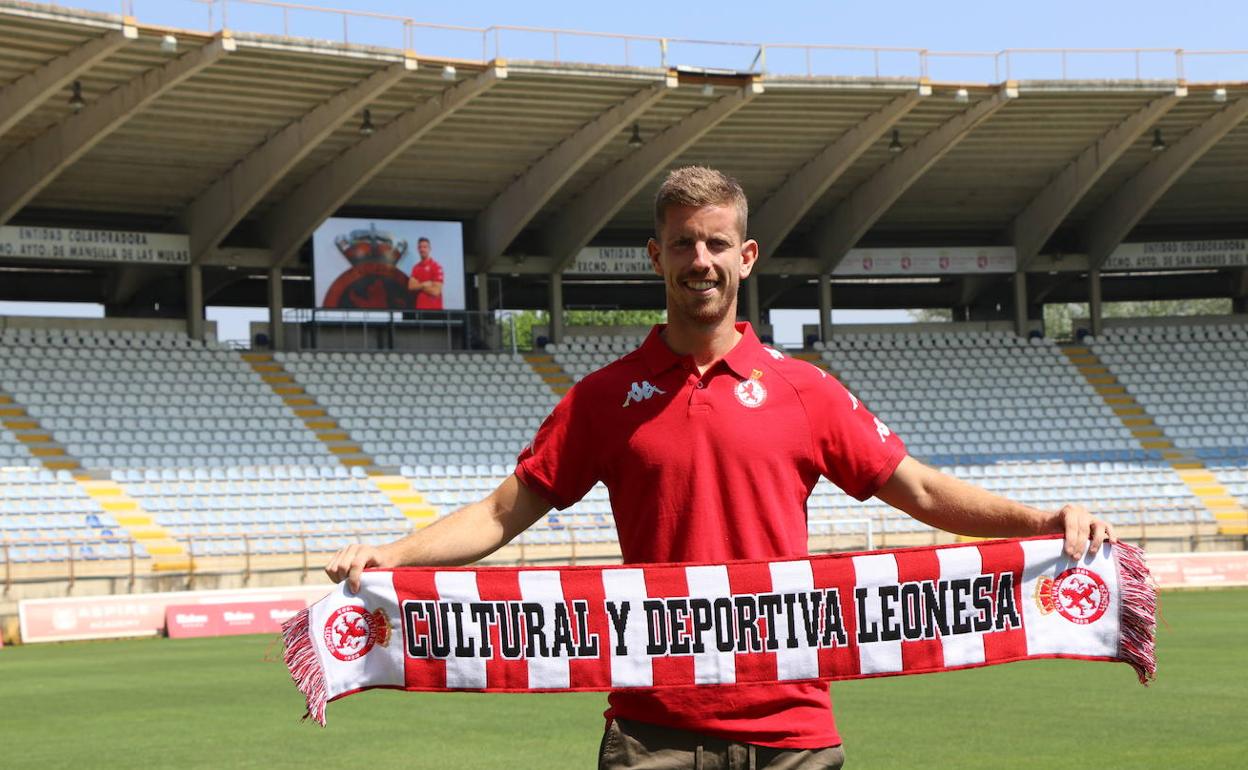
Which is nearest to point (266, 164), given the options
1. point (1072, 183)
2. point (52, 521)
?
point (52, 521)

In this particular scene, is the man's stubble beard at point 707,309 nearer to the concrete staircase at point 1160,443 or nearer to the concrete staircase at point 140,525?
the concrete staircase at point 140,525

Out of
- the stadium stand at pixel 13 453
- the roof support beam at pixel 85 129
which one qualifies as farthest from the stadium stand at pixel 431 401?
the roof support beam at pixel 85 129

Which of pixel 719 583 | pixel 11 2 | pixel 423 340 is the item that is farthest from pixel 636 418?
pixel 423 340

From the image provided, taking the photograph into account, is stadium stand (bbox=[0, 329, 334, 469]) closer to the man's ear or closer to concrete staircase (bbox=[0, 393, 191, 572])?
concrete staircase (bbox=[0, 393, 191, 572])

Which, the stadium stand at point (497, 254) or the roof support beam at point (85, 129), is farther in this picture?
the stadium stand at point (497, 254)

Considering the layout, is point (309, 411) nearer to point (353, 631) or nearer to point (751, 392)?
point (353, 631)

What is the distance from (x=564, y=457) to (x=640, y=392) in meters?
0.29

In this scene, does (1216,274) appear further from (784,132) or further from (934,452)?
(784,132)

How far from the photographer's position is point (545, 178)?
3656 centimetres

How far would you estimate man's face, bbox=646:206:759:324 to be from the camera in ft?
13.5

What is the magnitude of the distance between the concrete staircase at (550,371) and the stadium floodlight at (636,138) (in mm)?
6713

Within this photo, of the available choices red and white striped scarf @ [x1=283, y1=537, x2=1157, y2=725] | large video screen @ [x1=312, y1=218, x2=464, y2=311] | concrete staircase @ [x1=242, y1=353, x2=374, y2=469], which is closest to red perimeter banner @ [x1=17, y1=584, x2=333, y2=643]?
concrete staircase @ [x1=242, y1=353, x2=374, y2=469]

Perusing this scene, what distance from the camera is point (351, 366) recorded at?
38.8 m

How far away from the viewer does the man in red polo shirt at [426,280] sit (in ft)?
127
